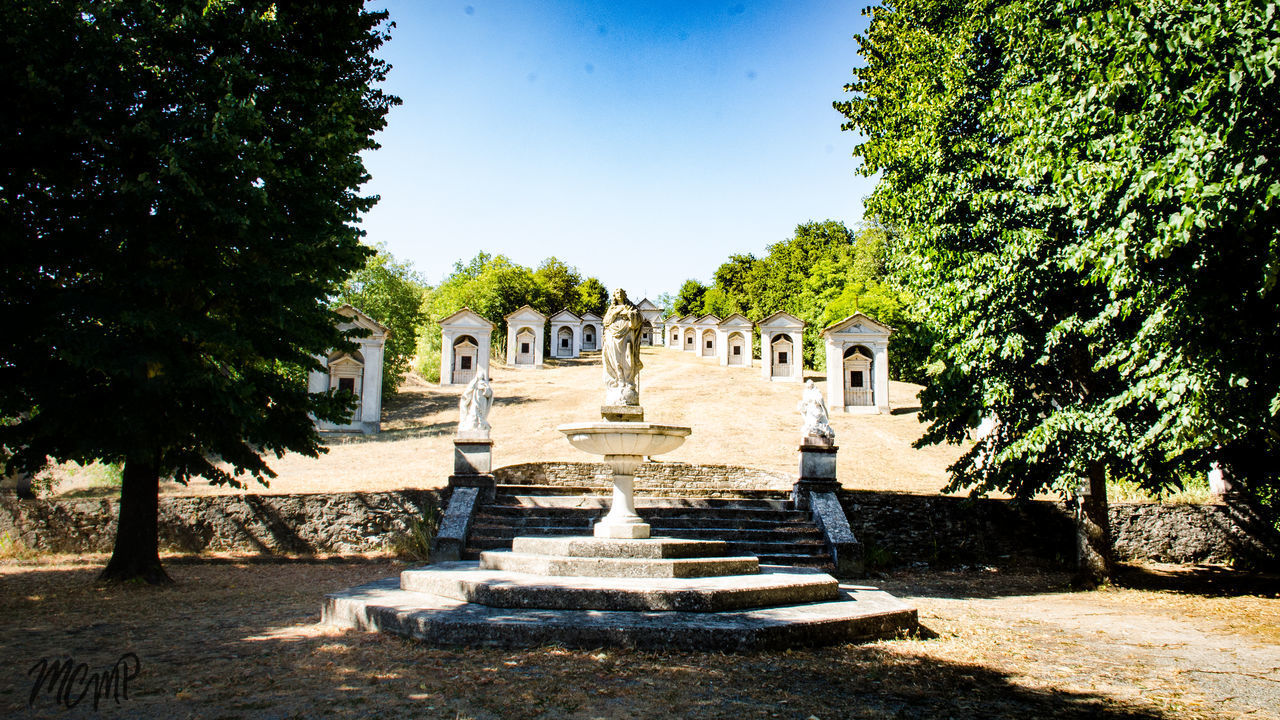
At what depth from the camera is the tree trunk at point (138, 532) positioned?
34.2 feet

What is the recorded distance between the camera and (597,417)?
23.4 metres

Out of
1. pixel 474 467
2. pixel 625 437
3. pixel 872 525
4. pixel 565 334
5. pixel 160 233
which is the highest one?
pixel 565 334

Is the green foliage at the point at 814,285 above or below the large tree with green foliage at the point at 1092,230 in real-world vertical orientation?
above

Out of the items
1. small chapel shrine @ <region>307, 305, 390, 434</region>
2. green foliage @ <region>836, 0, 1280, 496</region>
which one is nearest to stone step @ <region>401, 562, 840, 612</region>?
green foliage @ <region>836, 0, 1280, 496</region>

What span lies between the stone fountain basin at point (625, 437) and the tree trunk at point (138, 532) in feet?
21.4

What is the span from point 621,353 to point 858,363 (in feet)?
72.8

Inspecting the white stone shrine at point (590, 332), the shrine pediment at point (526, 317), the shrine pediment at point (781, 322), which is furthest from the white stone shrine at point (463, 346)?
the white stone shrine at point (590, 332)

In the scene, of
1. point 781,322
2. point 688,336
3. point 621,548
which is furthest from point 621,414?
point 688,336

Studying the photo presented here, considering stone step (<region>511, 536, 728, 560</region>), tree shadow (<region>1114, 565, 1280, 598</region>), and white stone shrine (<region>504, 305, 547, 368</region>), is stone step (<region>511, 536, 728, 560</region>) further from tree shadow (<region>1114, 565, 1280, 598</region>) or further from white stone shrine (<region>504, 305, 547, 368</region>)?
white stone shrine (<region>504, 305, 547, 368</region>)

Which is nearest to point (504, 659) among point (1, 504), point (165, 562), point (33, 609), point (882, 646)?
point (882, 646)

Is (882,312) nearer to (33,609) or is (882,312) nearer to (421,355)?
(421,355)

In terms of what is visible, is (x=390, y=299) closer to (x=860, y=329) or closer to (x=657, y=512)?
(x=860, y=329)

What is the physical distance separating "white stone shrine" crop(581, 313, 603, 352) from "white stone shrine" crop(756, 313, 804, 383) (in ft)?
86.6

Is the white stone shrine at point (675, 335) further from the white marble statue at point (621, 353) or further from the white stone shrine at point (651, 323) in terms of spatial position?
the white marble statue at point (621, 353)
